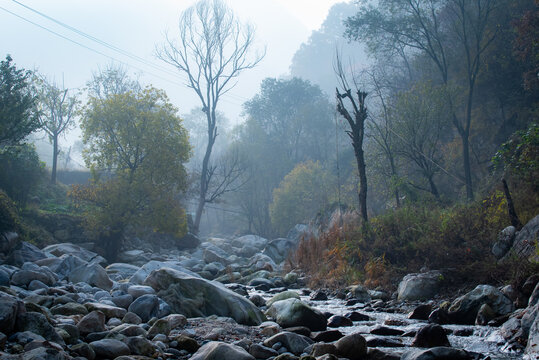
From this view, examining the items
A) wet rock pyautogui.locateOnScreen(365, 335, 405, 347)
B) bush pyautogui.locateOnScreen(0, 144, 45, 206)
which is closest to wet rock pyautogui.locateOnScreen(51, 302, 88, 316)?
wet rock pyautogui.locateOnScreen(365, 335, 405, 347)

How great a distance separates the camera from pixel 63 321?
4.60 metres

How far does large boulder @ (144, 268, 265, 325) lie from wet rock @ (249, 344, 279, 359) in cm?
188

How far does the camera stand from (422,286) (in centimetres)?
759

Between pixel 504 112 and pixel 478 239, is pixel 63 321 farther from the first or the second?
pixel 504 112

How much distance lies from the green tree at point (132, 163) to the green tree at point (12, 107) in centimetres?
356

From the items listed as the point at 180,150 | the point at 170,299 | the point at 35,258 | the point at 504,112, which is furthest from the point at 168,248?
the point at 504,112

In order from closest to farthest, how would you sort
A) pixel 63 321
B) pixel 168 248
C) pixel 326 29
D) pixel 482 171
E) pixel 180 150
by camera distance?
pixel 63 321, pixel 180 150, pixel 482 171, pixel 168 248, pixel 326 29

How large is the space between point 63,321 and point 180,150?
15334 millimetres

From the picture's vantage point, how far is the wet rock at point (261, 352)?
169 inches

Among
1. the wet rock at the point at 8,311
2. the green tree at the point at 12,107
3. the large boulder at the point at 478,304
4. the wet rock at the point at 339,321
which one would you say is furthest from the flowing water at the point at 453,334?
the green tree at the point at 12,107

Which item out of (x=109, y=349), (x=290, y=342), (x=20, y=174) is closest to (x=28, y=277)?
(x=109, y=349)

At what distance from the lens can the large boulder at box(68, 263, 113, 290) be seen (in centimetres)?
845

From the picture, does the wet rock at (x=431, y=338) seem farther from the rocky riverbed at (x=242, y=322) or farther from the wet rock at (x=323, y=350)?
the wet rock at (x=323, y=350)

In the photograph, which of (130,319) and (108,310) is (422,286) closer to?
(130,319)
